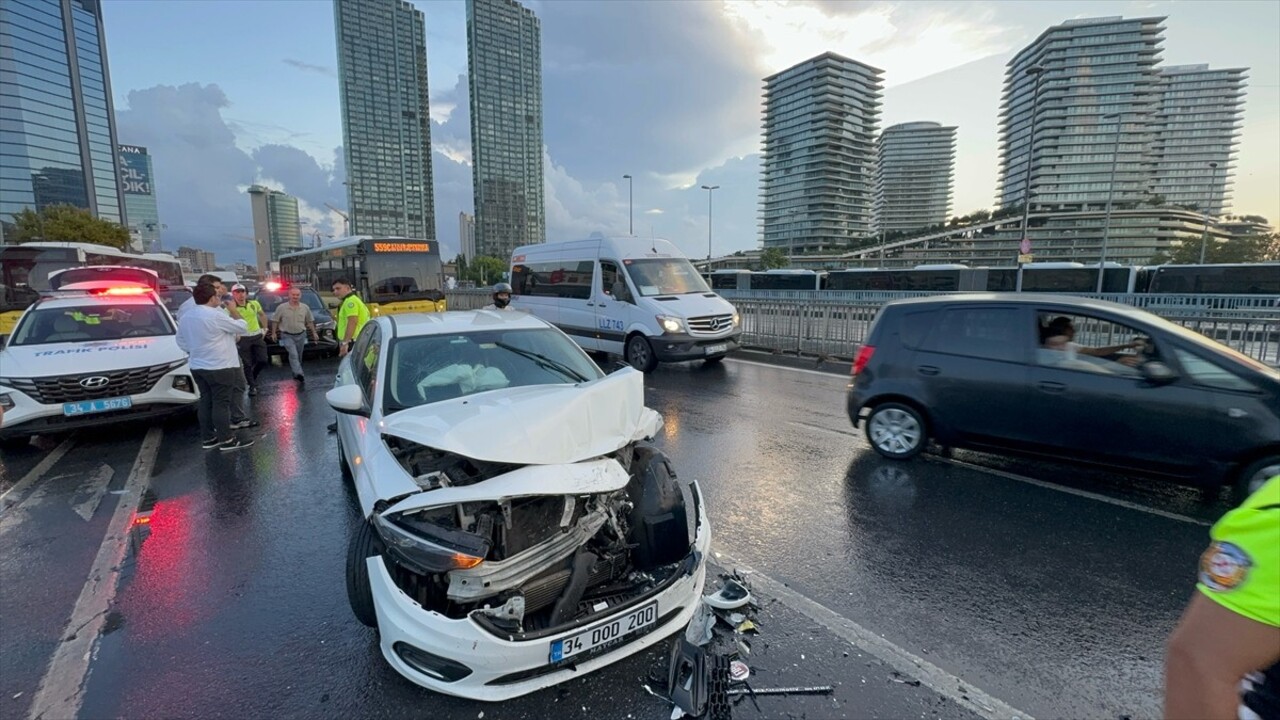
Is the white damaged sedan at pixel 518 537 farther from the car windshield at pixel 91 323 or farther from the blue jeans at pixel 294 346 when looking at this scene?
the blue jeans at pixel 294 346

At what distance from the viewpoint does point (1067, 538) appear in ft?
12.9

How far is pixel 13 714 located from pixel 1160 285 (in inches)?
1344

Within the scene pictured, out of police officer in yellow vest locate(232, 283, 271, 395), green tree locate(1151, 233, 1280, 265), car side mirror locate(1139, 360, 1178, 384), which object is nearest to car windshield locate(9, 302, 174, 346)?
police officer in yellow vest locate(232, 283, 271, 395)

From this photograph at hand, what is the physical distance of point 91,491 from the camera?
513cm

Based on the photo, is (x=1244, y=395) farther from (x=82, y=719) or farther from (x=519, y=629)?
(x=82, y=719)

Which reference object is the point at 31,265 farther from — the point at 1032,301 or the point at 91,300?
the point at 1032,301

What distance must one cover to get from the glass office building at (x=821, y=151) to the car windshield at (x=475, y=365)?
10370cm

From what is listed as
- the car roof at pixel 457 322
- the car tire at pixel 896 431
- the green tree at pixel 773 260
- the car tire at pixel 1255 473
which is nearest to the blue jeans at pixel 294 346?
the car roof at pixel 457 322

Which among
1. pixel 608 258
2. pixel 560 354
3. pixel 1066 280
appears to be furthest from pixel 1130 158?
pixel 560 354

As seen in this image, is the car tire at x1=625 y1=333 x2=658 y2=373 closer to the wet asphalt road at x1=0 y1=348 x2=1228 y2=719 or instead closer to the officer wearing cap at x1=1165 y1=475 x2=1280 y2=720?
the wet asphalt road at x1=0 y1=348 x2=1228 y2=719

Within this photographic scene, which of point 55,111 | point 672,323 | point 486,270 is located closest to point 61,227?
point 55,111

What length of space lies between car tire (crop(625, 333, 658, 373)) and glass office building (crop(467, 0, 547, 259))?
6624 centimetres

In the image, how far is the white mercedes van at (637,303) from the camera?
10.3 metres

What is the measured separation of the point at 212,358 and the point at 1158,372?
9.01 metres
